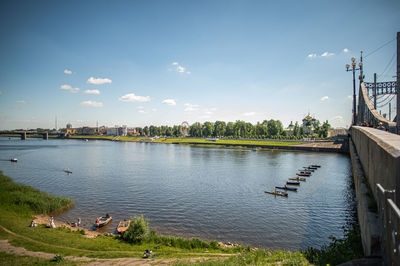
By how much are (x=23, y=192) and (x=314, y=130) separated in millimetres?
151097

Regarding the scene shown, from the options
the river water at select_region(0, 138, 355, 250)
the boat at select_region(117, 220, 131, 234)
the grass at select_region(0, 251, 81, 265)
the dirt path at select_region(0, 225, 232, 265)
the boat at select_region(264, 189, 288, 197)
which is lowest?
the river water at select_region(0, 138, 355, 250)

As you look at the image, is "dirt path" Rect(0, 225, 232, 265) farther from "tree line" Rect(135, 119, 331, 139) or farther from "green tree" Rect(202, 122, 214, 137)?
"green tree" Rect(202, 122, 214, 137)

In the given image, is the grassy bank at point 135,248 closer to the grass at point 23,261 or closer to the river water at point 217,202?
the grass at point 23,261

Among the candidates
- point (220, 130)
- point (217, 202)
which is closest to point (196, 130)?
point (220, 130)

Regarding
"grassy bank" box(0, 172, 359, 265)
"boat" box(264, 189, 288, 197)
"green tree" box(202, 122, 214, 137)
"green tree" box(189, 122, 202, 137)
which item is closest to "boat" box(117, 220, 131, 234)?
"grassy bank" box(0, 172, 359, 265)

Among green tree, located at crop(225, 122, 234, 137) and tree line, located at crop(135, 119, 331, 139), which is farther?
green tree, located at crop(225, 122, 234, 137)

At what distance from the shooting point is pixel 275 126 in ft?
513

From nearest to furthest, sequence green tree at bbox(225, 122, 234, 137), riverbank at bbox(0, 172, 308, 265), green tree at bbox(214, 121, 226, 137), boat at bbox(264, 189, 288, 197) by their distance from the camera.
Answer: riverbank at bbox(0, 172, 308, 265) < boat at bbox(264, 189, 288, 197) < green tree at bbox(225, 122, 234, 137) < green tree at bbox(214, 121, 226, 137)

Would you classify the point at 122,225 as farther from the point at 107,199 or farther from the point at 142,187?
the point at 142,187

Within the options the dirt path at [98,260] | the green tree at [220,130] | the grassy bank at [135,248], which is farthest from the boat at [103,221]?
the green tree at [220,130]

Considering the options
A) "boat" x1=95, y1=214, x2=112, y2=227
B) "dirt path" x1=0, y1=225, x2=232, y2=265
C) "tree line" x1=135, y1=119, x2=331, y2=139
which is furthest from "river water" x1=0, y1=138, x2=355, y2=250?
"tree line" x1=135, y1=119, x2=331, y2=139

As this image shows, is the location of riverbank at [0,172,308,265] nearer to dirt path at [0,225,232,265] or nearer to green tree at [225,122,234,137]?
dirt path at [0,225,232,265]

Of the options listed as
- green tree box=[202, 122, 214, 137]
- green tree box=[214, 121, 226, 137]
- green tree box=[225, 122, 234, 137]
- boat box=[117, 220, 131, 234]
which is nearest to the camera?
boat box=[117, 220, 131, 234]

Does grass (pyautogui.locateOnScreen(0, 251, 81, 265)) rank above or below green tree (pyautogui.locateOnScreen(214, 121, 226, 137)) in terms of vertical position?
below
